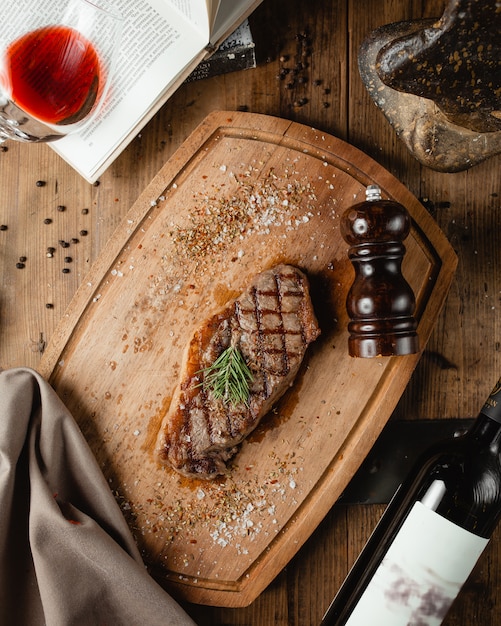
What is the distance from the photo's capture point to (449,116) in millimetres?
1932

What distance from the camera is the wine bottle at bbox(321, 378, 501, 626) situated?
179 cm

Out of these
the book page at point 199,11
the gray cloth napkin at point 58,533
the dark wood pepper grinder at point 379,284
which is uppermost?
the book page at point 199,11

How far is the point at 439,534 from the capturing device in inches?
69.9

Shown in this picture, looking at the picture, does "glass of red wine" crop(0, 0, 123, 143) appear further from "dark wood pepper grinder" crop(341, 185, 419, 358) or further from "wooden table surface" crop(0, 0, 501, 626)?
"dark wood pepper grinder" crop(341, 185, 419, 358)

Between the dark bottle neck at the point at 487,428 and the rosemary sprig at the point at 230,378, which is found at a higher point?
the dark bottle neck at the point at 487,428

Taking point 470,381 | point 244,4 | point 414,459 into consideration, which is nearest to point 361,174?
point 244,4

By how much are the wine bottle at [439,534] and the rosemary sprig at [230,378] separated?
650 mm

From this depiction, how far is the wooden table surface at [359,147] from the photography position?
7.40ft

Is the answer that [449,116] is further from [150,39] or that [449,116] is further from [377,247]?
[150,39]

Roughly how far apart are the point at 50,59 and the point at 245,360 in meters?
1.12

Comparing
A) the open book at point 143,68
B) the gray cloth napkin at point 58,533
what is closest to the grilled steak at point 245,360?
the gray cloth napkin at point 58,533

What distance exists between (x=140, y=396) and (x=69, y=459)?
33cm

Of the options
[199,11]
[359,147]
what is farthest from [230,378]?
[199,11]

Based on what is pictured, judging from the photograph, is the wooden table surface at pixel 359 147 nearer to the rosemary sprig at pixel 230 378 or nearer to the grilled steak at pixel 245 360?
the grilled steak at pixel 245 360
